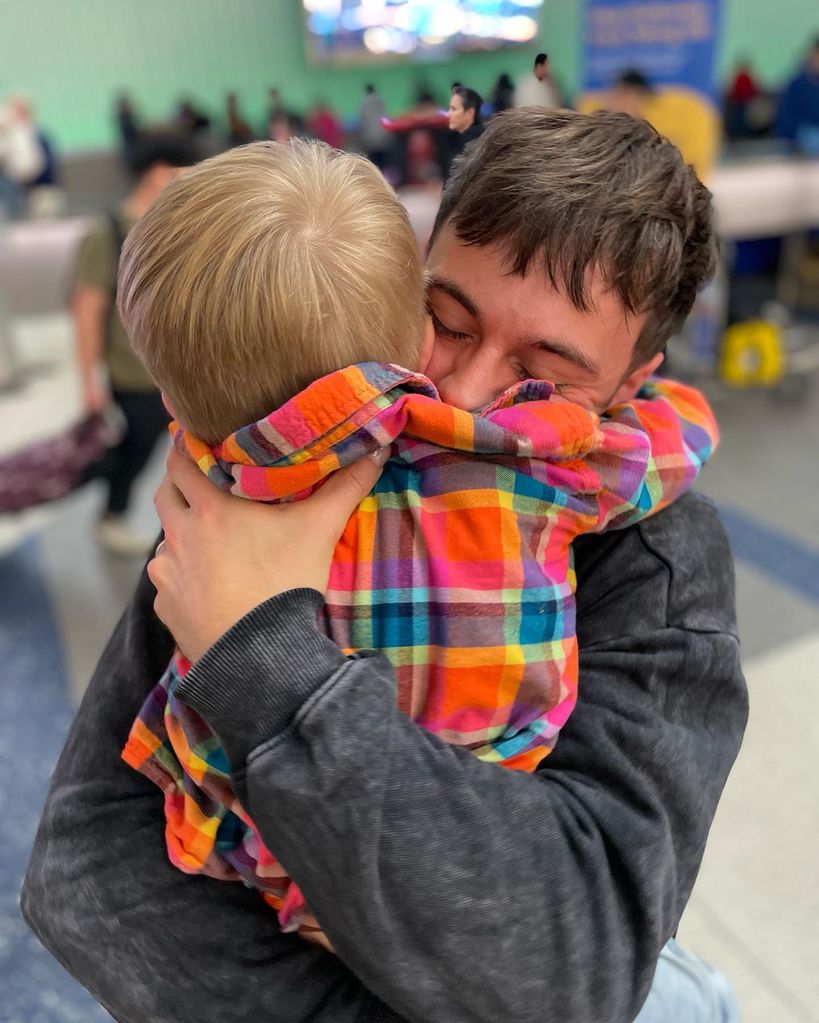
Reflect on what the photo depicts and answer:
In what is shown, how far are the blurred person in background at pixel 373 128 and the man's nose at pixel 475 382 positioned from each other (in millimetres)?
261

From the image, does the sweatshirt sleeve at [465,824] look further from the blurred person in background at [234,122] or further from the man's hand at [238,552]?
the blurred person in background at [234,122]

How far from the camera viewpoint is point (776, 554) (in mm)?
2324

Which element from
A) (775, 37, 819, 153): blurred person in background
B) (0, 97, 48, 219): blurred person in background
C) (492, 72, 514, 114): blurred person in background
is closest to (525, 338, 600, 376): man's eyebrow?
(492, 72, 514, 114): blurred person in background

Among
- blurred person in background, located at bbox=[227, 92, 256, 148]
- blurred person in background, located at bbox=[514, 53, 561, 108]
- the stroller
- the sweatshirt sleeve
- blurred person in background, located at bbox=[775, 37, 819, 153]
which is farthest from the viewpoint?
Result: blurred person in background, located at bbox=[775, 37, 819, 153]

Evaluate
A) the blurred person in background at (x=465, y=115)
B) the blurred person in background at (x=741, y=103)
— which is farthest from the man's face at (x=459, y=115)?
the blurred person in background at (x=741, y=103)

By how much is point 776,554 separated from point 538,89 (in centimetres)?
195

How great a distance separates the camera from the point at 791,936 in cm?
126

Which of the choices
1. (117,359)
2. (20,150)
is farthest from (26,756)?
(20,150)

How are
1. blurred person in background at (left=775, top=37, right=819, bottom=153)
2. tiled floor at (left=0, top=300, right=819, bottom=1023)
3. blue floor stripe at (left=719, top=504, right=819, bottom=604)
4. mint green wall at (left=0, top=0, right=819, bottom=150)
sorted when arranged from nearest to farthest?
1. tiled floor at (left=0, top=300, right=819, bottom=1023)
2. blue floor stripe at (left=719, top=504, right=819, bottom=604)
3. blurred person in background at (left=775, top=37, right=819, bottom=153)
4. mint green wall at (left=0, top=0, right=819, bottom=150)

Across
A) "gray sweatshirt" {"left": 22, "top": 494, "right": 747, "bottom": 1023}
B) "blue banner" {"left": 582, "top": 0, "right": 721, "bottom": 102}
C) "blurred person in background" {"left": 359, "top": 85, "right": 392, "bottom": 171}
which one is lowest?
"gray sweatshirt" {"left": 22, "top": 494, "right": 747, "bottom": 1023}

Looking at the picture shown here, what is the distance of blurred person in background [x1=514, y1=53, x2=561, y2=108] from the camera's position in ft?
2.29

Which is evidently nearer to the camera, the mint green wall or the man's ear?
the man's ear

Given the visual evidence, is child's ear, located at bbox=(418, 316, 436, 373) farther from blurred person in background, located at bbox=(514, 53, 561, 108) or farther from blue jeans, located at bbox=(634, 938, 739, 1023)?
blue jeans, located at bbox=(634, 938, 739, 1023)

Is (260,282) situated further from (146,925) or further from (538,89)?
(146,925)
